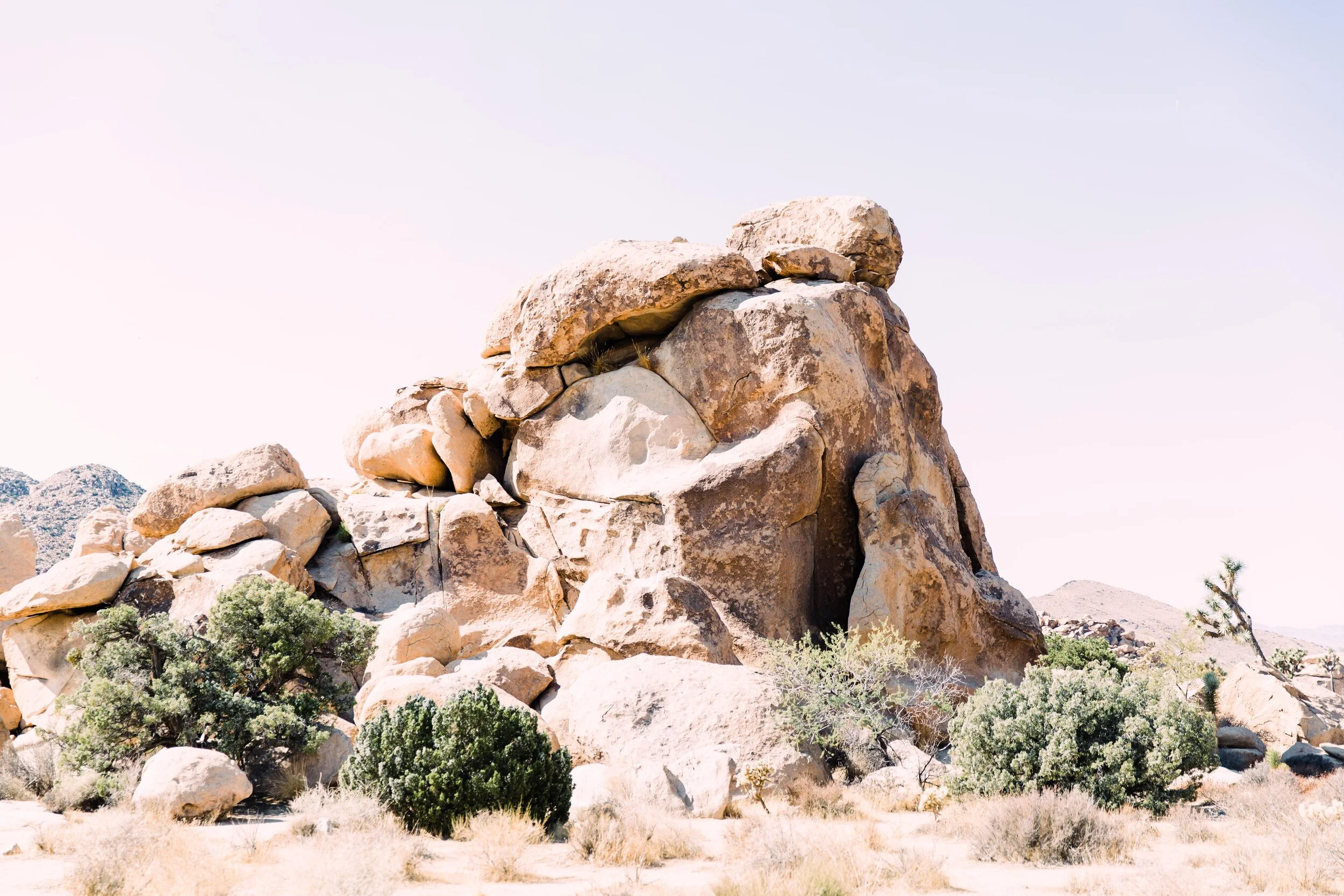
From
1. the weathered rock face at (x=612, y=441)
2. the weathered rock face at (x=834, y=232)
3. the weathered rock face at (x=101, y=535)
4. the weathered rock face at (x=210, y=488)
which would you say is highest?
the weathered rock face at (x=834, y=232)

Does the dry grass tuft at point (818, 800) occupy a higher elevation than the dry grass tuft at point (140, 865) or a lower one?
lower

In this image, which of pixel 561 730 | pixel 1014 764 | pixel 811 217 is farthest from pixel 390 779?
pixel 811 217

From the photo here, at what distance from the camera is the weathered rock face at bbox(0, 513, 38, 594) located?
73.3 ft

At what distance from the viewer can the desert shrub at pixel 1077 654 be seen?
23531 mm

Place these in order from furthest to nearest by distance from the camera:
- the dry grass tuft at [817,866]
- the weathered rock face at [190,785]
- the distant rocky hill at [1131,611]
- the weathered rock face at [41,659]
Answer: the distant rocky hill at [1131,611], the weathered rock face at [41,659], the weathered rock face at [190,785], the dry grass tuft at [817,866]

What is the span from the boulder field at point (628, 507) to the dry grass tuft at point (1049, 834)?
6916 millimetres

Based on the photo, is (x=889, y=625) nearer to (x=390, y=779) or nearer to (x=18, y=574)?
(x=390, y=779)

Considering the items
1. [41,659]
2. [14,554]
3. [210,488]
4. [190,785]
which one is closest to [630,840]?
[190,785]

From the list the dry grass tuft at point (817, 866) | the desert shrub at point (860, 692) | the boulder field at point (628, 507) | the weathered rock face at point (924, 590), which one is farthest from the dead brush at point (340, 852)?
the weathered rock face at point (924, 590)

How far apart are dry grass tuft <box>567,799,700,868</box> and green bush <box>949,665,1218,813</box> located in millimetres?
4423

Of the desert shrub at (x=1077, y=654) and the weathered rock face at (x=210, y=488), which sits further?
the desert shrub at (x=1077, y=654)

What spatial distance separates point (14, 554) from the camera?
73.9 ft

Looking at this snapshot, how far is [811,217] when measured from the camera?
1024 inches

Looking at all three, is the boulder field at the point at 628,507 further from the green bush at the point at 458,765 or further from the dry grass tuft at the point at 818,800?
the green bush at the point at 458,765
